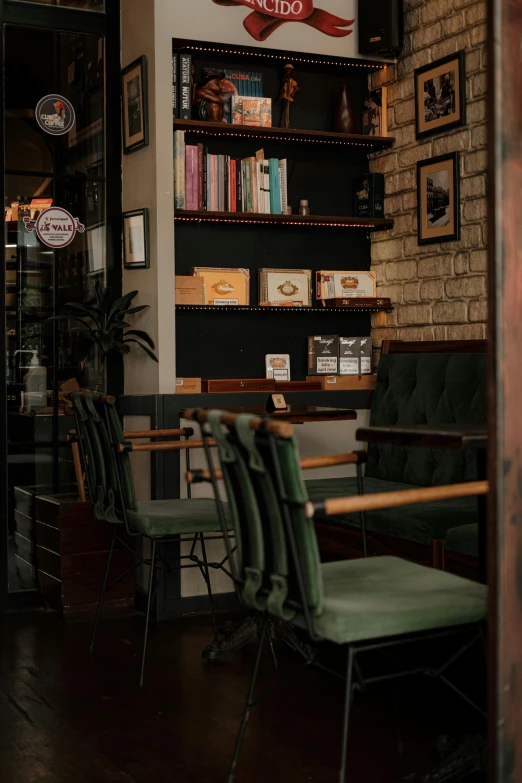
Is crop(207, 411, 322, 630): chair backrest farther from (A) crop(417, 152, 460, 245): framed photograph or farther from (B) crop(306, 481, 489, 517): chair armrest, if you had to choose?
(A) crop(417, 152, 460, 245): framed photograph

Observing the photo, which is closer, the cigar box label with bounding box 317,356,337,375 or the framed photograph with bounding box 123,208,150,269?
the framed photograph with bounding box 123,208,150,269

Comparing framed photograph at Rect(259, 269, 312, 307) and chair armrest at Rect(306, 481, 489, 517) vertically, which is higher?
framed photograph at Rect(259, 269, 312, 307)

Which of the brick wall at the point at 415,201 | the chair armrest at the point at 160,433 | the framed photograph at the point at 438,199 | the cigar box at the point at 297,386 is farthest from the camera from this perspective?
the cigar box at the point at 297,386

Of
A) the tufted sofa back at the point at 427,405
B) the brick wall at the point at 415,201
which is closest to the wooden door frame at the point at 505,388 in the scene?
the tufted sofa back at the point at 427,405

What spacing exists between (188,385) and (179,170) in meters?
1.03

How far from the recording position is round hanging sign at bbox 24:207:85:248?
16.4 feet

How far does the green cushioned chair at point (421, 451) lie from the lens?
12.7ft

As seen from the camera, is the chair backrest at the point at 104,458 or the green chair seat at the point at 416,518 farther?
the chair backrest at the point at 104,458

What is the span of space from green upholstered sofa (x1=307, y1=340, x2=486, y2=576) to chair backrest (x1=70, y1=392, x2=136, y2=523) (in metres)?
0.86

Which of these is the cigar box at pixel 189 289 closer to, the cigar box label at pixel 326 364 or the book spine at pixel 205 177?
Result: the book spine at pixel 205 177

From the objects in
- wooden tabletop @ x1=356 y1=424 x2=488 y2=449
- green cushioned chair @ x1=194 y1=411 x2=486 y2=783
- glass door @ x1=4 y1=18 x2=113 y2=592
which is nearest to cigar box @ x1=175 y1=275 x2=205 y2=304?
glass door @ x1=4 y1=18 x2=113 y2=592

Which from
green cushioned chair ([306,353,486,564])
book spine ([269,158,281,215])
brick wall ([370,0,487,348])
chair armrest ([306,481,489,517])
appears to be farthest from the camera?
book spine ([269,158,281,215])

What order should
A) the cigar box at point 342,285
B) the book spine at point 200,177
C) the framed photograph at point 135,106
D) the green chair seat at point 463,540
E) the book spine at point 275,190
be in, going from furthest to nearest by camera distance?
the cigar box at point 342,285
the book spine at point 275,190
the book spine at point 200,177
the framed photograph at point 135,106
the green chair seat at point 463,540

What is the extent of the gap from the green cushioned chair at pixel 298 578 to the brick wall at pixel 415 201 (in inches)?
87.7
